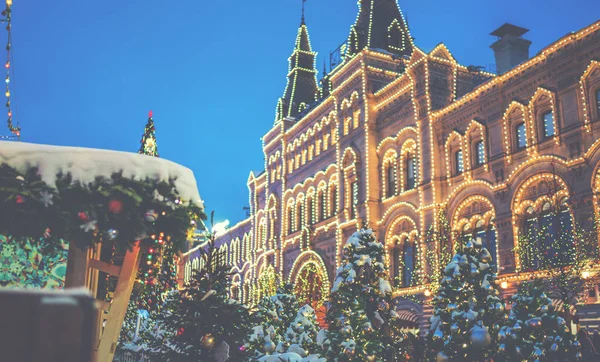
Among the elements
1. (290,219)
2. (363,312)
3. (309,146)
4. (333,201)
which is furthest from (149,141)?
(290,219)

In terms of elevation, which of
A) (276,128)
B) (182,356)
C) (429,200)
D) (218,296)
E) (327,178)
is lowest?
(182,356)

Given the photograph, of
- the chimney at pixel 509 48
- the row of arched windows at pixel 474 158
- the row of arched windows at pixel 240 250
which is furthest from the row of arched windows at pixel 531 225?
the row of arched windows at pixel 240 250

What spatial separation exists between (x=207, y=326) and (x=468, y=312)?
6983 mm

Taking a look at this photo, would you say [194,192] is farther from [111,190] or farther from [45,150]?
[45,150]

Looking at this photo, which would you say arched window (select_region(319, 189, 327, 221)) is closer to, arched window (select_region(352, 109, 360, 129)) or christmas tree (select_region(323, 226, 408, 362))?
arched window (select_region(352, 109, 360, 129))

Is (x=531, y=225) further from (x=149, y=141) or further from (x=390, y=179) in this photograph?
(x=149, y=141)

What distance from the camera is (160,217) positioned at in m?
4.39

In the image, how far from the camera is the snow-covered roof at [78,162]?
12.4 ft

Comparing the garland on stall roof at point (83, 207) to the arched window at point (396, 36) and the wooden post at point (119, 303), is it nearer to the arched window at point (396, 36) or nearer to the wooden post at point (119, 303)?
the wooden post at point (119, 303)

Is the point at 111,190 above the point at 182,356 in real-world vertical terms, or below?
above

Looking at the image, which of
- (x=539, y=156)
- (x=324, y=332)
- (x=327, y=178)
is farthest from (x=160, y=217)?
(x=327, y=178)

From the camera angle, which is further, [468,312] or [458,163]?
[458,163]

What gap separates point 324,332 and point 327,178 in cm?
2380

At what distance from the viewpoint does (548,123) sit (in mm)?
21594
